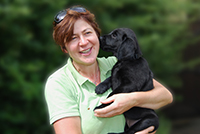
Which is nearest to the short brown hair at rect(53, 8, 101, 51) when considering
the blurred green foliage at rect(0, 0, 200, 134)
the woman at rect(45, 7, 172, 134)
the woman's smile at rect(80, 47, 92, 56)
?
the woman at rect(45, 7, 172, 134)

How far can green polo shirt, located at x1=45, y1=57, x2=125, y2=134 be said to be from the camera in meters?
1.60

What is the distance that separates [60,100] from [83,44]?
14.7 inches

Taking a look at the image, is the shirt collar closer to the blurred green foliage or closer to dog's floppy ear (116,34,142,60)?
dog's floppy ear (116,34,142,60)

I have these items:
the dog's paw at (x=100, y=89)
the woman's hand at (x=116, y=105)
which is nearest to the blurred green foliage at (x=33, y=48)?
the dog's paw at (x=100, y=89)

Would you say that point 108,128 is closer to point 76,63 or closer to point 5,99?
point 76,63

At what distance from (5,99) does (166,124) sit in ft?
13.2

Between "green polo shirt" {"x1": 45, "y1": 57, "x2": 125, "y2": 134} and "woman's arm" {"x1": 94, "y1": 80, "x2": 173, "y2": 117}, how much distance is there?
0.08m

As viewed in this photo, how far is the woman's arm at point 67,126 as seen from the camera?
1.56m

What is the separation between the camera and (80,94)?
66.3 inches

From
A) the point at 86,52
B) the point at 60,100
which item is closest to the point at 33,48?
the point at 86,52

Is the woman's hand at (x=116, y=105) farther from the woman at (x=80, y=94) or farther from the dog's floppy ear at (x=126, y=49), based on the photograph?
the dog's floppy ear at (x=126, y=49)

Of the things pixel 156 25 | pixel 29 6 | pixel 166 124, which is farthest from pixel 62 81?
pixel 166 124

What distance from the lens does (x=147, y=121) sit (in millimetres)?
1829

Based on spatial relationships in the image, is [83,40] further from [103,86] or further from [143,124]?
[143,124]
